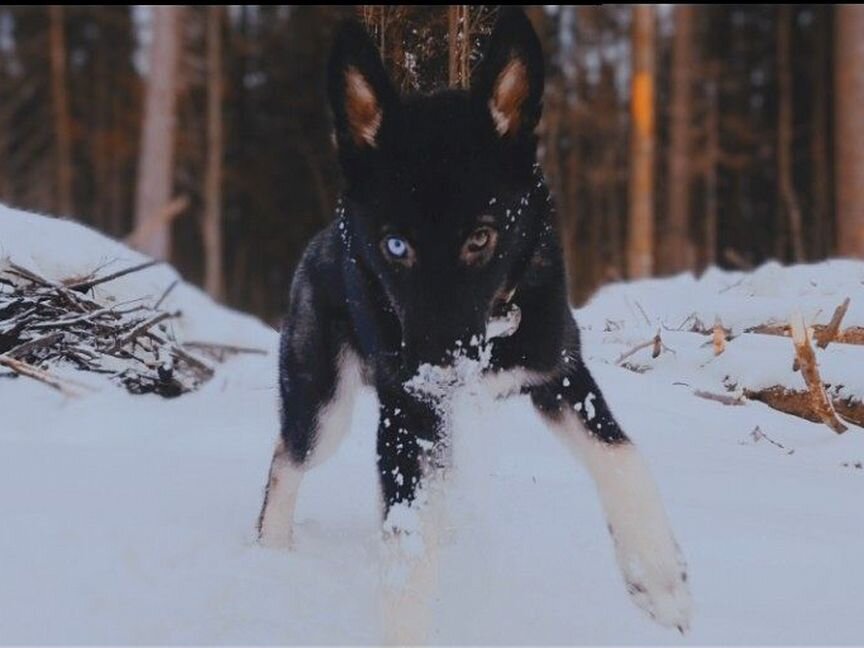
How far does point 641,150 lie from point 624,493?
29.9 ft

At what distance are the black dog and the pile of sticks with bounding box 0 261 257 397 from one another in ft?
2.59

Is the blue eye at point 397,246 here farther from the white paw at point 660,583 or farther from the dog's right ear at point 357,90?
the white paw at point 660,583

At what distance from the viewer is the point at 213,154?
19.8 metres

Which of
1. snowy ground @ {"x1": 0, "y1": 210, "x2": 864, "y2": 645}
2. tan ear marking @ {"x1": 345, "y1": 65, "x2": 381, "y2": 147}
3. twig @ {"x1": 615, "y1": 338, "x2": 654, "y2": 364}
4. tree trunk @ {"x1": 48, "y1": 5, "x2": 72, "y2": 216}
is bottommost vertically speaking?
tree trunk @ {"x1": 48, "y1": 5, "x2": 72, "y2": 216}

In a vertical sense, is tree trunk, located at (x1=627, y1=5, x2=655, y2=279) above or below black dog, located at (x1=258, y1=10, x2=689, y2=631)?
below

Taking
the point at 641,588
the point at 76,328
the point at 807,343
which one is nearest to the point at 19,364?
the point at 76,328

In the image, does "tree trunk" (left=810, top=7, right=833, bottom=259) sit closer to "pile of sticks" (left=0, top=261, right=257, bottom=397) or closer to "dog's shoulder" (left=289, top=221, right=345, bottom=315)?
"dog's shoulder" (left=289, top=221, right=345, bottom=315)

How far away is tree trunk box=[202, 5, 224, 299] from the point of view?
1939cm

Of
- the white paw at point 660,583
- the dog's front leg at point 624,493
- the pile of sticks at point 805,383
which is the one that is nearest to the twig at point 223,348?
the pile of sticks at point 805,383

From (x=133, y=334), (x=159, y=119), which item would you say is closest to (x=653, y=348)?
(x=133, y=334)

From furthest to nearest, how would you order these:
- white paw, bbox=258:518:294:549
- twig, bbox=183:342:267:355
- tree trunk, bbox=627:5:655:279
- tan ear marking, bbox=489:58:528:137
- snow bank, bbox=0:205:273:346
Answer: tree trunk, bbox=627:5:655:279 < twig, bbox=183:342:267:355 < snow bank, bbox=0:205:273:346 < white paw, bbox=258:518:294:549 < tan ear marking, bbox=489:58:528:137

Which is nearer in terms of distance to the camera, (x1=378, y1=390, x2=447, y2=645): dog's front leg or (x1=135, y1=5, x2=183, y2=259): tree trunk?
(x1=378, y1=390, x2=447, y2=645): dog's front leg

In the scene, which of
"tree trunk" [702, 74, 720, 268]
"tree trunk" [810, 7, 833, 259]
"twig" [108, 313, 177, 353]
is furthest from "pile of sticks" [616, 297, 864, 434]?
"tree trunk" [702, 74, 720, 268]

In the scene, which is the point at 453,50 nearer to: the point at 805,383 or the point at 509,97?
the point at 509,97
